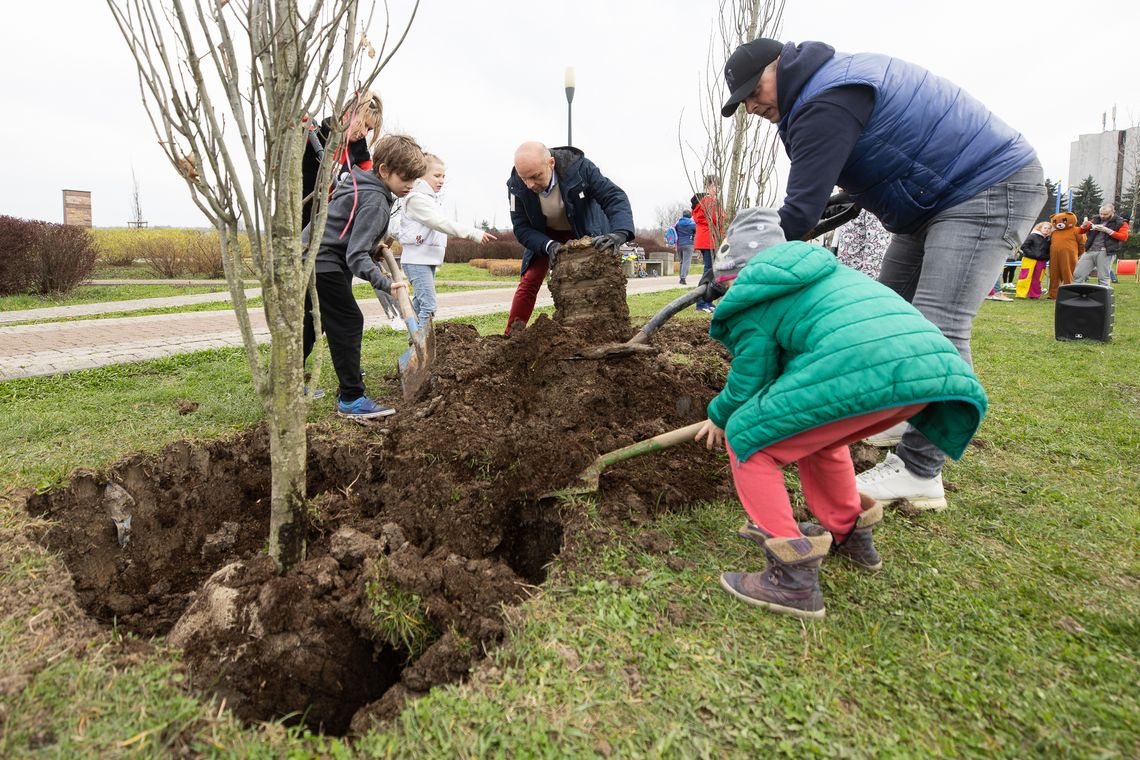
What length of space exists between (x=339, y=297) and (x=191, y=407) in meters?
1.16

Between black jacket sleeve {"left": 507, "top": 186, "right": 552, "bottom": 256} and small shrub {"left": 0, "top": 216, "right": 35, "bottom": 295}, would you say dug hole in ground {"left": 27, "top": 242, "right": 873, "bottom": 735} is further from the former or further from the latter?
small shrub {"left": 0, "top": 216, "right": 35, "bottom": 295}

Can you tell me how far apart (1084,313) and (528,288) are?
6384 millimetres

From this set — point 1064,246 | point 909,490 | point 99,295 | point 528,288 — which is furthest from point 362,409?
point 1064,246

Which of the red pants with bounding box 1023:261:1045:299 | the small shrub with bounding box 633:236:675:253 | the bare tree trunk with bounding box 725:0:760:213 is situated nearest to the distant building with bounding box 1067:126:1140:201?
the small shrub with bounding box 633:236:675:253

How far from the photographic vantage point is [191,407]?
3977mm

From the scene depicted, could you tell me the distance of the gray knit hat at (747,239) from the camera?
2309 millimetres

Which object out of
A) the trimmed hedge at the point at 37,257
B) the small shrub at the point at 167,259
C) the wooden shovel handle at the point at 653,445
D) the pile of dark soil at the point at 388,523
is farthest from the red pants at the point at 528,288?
the small shrub at the point at 167,259

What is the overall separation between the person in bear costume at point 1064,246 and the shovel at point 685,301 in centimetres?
1132

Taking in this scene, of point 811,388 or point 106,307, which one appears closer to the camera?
point 811,388

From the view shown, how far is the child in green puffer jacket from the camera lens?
69.9 inches

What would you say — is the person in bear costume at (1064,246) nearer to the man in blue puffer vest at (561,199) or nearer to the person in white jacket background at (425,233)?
the man in blue puffer vest at (561,199)

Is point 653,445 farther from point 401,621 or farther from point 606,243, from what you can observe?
point 606,243

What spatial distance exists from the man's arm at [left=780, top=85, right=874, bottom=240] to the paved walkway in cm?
557

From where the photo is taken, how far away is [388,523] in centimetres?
246
